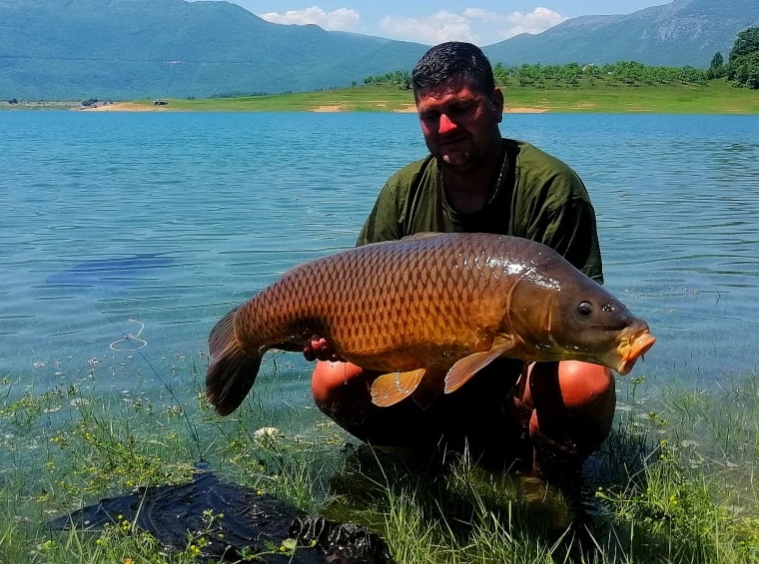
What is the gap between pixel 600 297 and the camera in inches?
108

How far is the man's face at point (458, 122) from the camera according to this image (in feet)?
12.1

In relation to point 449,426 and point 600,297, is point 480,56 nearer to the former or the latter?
point 600,297

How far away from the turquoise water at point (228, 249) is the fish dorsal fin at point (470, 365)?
2.86m

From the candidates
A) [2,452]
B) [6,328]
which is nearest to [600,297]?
[2,452]

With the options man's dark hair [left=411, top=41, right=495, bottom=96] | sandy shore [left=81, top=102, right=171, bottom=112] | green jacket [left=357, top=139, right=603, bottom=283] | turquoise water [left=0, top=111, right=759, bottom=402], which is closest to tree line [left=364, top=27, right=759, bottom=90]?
sandy shore [left=81, top=102, right=171, bottom=112]

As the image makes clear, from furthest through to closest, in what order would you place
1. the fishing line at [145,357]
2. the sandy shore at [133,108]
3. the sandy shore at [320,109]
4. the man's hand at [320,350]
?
1. the sandy shore at [133,108]
2. the sandy shore at [320,109]
3. the fishing line at [145,357]
4. the man's hand at [320,350]

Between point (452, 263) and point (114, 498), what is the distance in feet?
6.34

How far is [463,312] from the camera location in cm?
289

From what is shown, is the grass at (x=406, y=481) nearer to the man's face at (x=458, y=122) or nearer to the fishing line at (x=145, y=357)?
the fishing line at (x=145, y=357)

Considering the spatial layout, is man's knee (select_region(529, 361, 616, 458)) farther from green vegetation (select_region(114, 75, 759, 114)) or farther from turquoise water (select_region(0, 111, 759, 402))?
green vegetation (select_region(114, 75, 759, 114))

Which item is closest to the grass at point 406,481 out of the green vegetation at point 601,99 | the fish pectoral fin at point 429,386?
the fish pectoral fin at point 429,386

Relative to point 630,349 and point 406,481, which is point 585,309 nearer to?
point 630,349

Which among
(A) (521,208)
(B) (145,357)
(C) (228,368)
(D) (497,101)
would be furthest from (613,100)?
(C) (228,368)

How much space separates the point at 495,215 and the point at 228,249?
7978 mm
